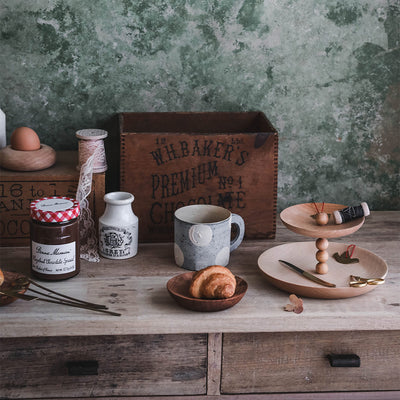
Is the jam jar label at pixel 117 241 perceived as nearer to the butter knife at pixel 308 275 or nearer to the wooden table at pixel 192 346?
the wooden table at pixel 192 346

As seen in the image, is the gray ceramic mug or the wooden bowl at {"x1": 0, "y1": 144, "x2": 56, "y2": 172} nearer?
the gray ceramic mug

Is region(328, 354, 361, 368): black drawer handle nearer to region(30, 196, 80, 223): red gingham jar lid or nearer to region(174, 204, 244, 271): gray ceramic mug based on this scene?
region(174, 204, 244, 271): gray ceramic mug

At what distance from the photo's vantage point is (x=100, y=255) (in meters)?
1.44

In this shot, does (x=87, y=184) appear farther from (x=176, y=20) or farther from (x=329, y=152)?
(x=329, y=152)


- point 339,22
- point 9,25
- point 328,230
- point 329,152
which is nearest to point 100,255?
point 328,230

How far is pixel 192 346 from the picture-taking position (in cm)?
123

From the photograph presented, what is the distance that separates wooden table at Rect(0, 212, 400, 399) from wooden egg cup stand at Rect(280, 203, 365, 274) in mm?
123

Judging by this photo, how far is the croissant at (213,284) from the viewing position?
3.92ft

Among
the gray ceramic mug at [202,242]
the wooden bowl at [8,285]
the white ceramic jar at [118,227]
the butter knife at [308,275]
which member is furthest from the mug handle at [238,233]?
the wooden bowl at [8,285]

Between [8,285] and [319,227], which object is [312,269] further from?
[8,285]

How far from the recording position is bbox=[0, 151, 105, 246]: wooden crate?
4.73 feet

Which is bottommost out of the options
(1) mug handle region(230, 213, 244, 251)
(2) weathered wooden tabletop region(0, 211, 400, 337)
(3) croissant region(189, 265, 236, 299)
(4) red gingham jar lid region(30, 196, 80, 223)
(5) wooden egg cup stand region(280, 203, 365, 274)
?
(2) weathered wooden tabletop region(0, 211, 400, 337)

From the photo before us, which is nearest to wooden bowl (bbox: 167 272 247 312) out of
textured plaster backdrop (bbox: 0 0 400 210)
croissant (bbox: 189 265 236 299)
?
croissant (bbox: 189 265 236 299)

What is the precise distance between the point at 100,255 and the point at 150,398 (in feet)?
1.24
